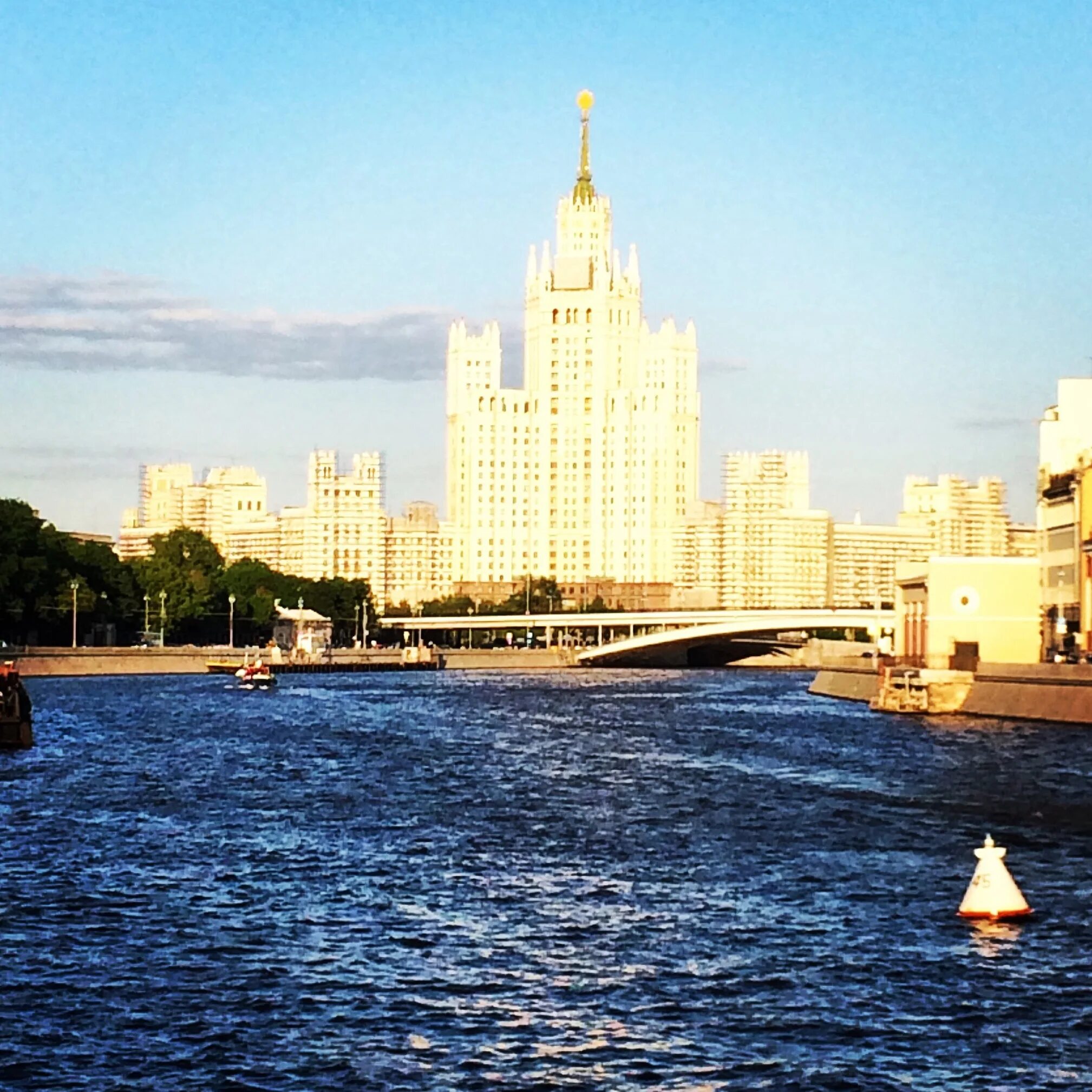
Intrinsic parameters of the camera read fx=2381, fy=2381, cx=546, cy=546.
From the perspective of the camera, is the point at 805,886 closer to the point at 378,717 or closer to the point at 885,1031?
the point at 885,1031

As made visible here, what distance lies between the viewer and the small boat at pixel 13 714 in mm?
79750

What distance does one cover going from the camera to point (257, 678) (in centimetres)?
15438

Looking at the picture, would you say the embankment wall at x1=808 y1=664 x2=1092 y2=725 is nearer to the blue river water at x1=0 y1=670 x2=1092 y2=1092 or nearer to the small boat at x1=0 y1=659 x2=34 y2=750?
the blue river water at x1=0 y1=670 x2=1092 y2=1092

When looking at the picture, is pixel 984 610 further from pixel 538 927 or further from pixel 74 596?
pixel 538 927

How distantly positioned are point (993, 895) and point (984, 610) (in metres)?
90.7

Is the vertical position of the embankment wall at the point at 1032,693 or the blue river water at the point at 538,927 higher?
the embankment wall at the point at 1032,693

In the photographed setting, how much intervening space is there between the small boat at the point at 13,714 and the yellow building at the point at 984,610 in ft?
187

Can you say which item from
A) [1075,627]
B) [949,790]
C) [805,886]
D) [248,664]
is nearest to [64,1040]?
[805,886]

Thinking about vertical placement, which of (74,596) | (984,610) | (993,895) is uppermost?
(74,596)

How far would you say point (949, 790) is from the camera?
62531mm

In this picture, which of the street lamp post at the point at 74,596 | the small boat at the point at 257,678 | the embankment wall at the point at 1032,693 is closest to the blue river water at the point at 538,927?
the embankment wall at the point at 1032,693

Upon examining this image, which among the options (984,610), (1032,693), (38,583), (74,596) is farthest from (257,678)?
(1032,693)

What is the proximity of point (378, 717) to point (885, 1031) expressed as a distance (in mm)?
81451

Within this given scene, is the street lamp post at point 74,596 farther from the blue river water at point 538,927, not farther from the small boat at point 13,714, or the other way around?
the blue river water at point 538,927
